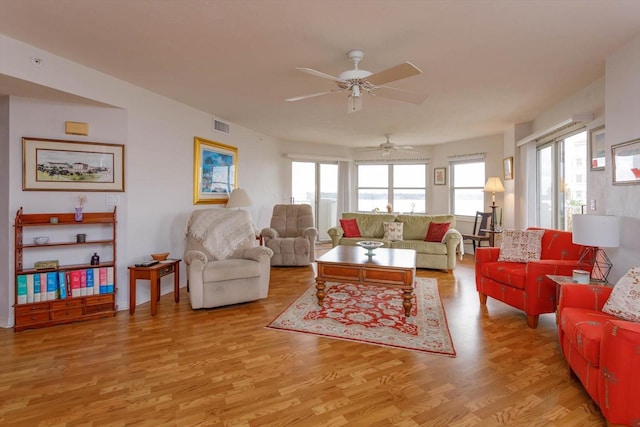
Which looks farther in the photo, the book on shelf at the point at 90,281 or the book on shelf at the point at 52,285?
the book on shelf at the point at 90,281

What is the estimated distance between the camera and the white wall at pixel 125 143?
301cm

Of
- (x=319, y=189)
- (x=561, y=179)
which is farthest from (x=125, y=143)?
(x=561, y=179)

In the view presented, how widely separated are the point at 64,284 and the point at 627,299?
4477 millimetres

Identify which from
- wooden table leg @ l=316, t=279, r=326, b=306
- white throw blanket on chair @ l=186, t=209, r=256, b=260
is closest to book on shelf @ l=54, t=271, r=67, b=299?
white throw blanket on chair @ l=186, t=209, r=256, b=260

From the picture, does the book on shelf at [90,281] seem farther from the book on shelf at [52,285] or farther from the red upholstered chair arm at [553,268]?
the red upholstered chair arm at [553,268]

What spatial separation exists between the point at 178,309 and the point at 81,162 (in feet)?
5.88

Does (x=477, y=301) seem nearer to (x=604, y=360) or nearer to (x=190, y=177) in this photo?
(x=604, y=360)

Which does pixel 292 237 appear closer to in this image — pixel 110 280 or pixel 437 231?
pixel 437 231

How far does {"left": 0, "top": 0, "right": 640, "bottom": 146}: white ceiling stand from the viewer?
6.93ft

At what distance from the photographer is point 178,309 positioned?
3.57m

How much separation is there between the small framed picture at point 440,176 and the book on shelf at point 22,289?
23.6 ft

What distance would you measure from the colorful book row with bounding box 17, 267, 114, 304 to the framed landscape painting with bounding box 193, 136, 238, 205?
1583 millimetres

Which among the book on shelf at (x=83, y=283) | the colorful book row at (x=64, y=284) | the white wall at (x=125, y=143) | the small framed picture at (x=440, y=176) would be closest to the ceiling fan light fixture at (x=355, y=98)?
the white wall at (x=125, y=143)

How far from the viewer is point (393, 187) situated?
8109 mm
